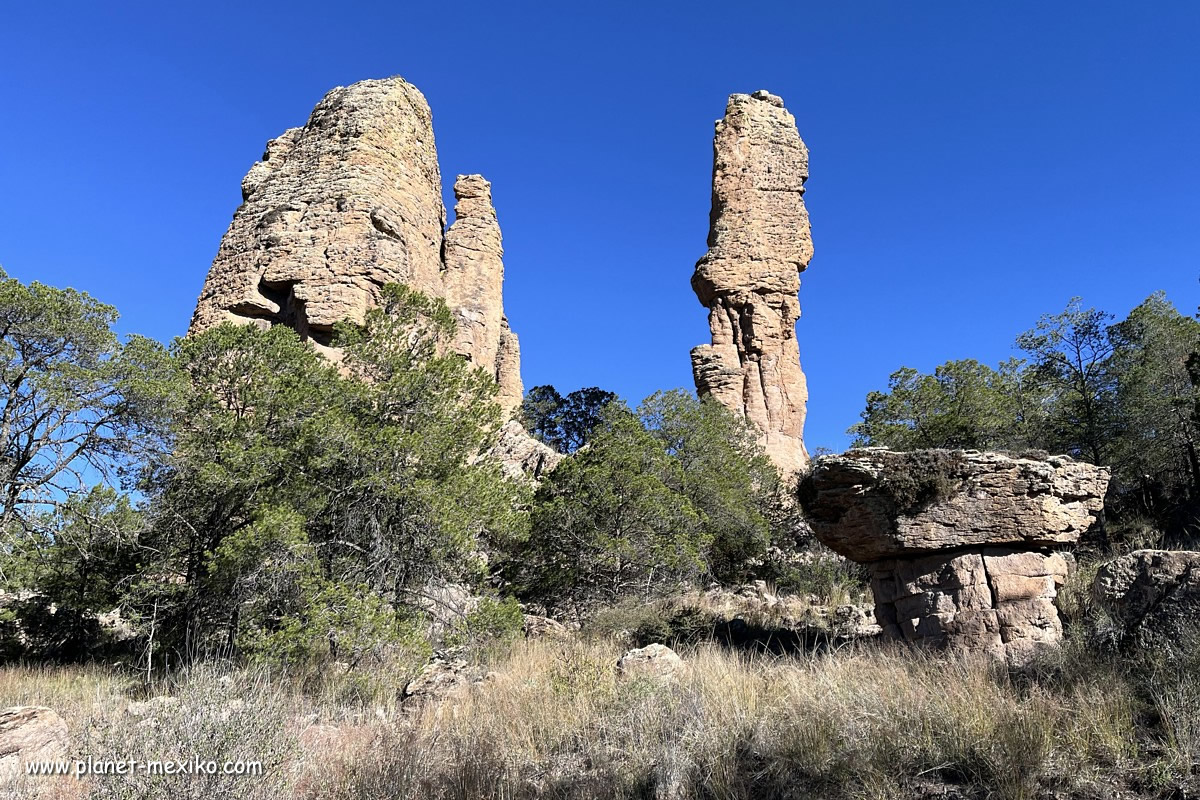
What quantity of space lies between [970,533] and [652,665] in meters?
4.26

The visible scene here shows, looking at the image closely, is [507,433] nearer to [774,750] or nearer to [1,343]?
[1,343]

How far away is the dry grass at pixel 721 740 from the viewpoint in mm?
4016

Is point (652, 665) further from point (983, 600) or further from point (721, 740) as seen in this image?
point (983, 600)

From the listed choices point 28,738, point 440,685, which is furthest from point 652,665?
point 28,738

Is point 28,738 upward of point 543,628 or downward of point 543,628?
upward

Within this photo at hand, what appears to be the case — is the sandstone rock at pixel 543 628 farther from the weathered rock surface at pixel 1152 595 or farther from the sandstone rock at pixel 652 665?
the weathered rock surface at pixel 1152 595

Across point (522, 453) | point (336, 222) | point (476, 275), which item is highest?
point (476, 275)

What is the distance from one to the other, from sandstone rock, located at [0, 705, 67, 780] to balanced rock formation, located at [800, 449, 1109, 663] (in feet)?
27.9

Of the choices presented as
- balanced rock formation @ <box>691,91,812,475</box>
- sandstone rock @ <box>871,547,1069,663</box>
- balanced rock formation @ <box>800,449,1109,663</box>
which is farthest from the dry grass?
balanced rock formation @ <box>691,91,812,475</box>

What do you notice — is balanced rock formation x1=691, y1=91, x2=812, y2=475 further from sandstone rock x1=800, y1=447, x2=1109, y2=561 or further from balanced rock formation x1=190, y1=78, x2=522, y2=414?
sandstone rock x1=800, y1=447, x2=1109, y2=561

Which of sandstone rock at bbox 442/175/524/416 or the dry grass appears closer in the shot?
the dry grass

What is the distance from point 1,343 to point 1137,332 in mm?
27406

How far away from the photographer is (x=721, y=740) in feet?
15.9

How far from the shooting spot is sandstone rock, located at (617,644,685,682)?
263 inches
